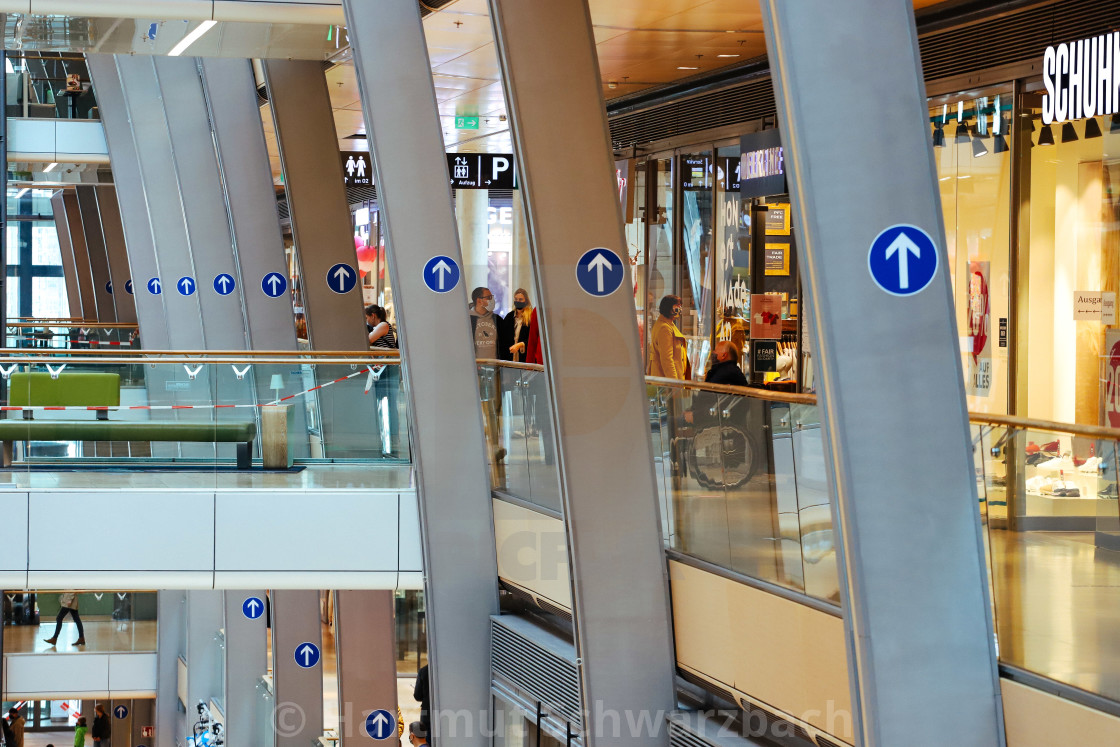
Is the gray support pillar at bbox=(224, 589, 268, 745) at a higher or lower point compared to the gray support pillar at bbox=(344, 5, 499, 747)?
lower

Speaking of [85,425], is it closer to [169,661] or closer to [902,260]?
[902,260]

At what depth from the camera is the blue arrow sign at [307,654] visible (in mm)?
17578

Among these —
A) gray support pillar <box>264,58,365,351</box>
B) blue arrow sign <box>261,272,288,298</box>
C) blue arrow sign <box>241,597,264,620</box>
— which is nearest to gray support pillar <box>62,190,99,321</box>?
blue arrow sign <box>241,597,264,620</box>

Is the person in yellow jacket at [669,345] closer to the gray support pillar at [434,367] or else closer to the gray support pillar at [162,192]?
the gray support pillar at [434,367]

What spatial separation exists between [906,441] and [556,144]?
3.81 meters

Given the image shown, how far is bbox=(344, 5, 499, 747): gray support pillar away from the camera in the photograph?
9.73m

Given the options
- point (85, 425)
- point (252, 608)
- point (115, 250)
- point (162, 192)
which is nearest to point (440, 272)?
point (85, 425)

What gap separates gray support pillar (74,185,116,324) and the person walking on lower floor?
8355mm

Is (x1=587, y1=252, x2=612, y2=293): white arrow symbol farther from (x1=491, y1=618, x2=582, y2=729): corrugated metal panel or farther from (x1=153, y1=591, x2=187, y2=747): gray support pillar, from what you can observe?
(x1=153, y1=591, x2=187, y2=747): gray support pillar

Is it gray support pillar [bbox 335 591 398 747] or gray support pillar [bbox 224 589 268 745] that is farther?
gray support pillar [bbox 224 589 268 745]

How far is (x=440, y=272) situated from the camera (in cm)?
1001

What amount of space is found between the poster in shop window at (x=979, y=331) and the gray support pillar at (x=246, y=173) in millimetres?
8389

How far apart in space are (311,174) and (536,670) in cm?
714

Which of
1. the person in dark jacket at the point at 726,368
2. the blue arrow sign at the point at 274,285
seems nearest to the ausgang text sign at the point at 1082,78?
the person in dark jacket at the point at 726,368
